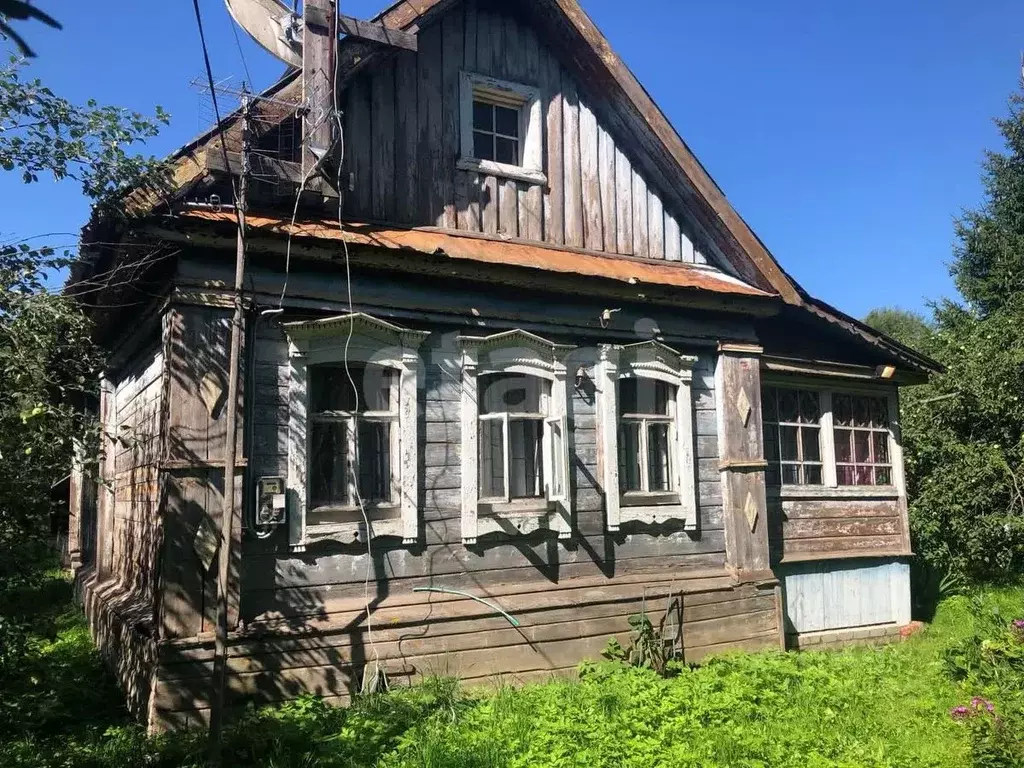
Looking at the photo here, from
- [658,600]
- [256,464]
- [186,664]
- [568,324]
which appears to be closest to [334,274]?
[256,464]

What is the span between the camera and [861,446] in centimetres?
985

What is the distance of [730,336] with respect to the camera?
8.16 metres

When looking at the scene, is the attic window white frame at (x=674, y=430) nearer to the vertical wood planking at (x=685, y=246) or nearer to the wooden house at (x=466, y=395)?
the wooden house at (x=466, y=395)

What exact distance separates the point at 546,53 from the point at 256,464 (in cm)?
507

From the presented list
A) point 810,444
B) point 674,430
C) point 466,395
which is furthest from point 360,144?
point 810,444

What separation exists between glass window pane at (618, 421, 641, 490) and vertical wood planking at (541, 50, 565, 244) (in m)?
1.97

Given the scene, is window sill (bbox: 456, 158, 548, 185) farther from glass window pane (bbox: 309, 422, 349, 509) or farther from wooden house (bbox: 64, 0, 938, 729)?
glass window pane (bbox: 309, 422, 349, 509)

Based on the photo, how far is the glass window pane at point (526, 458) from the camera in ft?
23.2

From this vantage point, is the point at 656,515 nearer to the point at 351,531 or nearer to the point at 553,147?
the point at 351,531

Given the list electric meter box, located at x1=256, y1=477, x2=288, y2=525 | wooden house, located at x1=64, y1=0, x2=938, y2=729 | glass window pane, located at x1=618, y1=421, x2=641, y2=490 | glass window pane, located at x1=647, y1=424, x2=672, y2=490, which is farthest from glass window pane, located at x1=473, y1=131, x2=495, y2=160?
electric meter box, located at x1=256, y1=477, x2=288, y2=525

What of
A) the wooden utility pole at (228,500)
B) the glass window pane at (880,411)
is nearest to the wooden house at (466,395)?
the wooden utility pole at (228,500)

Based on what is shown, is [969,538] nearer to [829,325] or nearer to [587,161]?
[829,325]

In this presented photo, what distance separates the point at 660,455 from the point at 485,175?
10.6 feet

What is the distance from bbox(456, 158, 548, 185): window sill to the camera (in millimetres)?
7340
